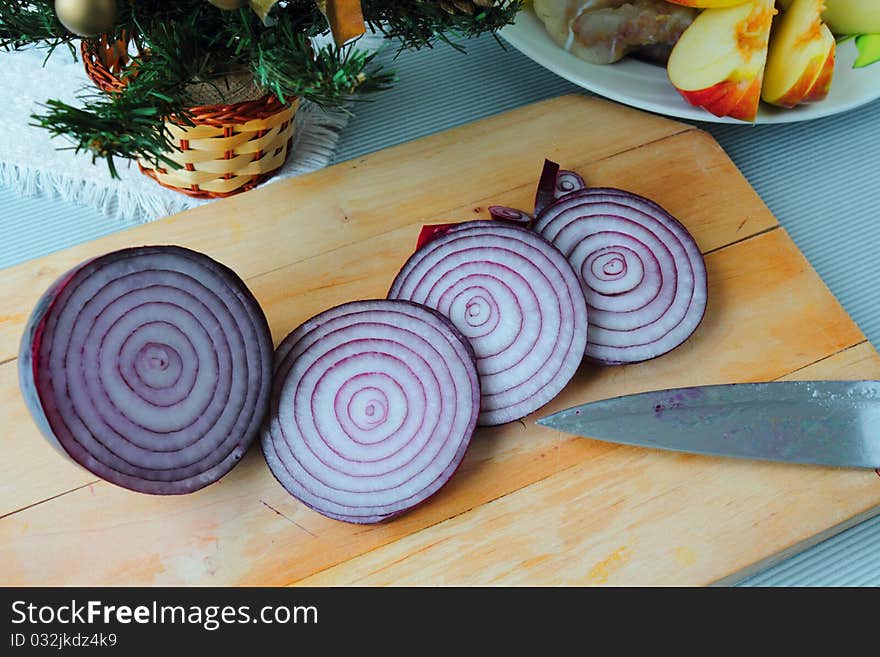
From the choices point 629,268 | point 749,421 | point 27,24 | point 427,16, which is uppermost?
point 27,24

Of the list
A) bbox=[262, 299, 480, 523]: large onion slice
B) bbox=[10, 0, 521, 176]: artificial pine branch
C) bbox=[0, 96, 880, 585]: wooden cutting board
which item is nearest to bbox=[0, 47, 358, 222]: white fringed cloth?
bbox=[0, 96, 880, 585]: wooden cutting board

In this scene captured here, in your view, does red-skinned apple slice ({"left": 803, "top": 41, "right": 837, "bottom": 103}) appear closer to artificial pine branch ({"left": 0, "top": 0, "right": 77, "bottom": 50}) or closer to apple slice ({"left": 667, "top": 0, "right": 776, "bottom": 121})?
apple slice ({"left": 667, "top": 0, "right": 776, "bottom": 121})

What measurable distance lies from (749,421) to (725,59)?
22.7 inches

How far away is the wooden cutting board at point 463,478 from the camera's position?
1123mm

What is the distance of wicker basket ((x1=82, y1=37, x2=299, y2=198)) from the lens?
129 centimetres

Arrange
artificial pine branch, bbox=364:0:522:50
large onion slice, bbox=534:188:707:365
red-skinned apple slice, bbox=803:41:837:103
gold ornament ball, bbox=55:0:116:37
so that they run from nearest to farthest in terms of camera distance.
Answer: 1. gold ornament ball, bbox=55:0:116:37
2. artificial pine branch, bbox=364:0:522:50
3. large onion slice, bbox=534:188:707:365
4. red-skinned apple slice, bbox=803:41:837:103

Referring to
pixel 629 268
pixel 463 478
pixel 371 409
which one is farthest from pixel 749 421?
pixel 371 409

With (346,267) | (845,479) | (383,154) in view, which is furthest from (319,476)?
(845,479)

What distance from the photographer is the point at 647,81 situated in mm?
1571

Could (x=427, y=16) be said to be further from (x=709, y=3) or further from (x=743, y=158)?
(x=743, y=158)

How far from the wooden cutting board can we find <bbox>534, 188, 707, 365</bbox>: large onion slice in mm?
51

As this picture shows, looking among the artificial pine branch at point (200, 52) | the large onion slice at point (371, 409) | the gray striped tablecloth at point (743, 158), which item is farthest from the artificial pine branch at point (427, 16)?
the gray striped tablecloth at point (743, 158)

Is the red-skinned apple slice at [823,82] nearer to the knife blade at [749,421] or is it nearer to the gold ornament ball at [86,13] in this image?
the knife blade at [749,421]

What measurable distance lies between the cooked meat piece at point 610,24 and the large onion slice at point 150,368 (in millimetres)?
785
